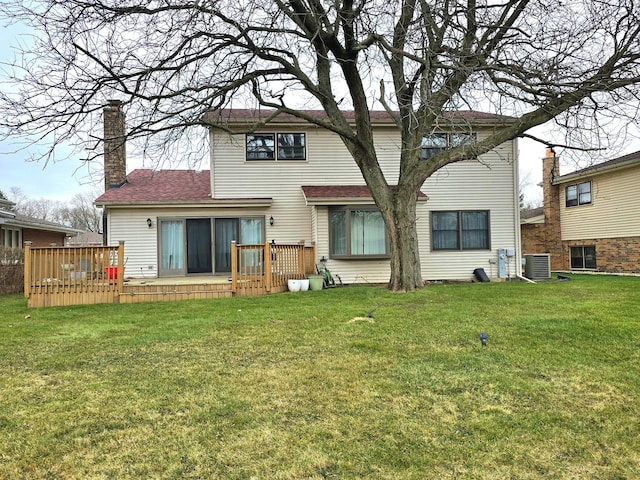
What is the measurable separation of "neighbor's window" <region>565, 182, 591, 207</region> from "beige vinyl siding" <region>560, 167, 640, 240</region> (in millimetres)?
175

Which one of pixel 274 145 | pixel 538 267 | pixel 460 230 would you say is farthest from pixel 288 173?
pixel 538 267

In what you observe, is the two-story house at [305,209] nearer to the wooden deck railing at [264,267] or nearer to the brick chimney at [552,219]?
the wooden deck railing at [264,267]

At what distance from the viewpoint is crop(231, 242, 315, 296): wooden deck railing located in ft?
33.0

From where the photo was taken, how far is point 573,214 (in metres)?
18.4

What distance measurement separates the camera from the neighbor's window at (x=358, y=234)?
39.7 ft

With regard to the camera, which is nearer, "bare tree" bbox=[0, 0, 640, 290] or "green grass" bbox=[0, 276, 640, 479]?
"green grass" bbox=[0, 276, 640, 479]

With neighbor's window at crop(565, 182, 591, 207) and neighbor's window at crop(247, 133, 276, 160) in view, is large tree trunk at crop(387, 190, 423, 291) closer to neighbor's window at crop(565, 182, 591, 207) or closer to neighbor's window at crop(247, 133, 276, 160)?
neighbor's window at crop(247, 133, 276, 160)

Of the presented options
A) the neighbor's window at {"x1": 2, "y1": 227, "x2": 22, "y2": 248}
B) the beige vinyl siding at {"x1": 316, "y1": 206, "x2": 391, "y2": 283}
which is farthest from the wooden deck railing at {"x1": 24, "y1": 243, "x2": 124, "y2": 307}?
the neighbor's window at {"x1": 2, "y1": 227, "x2": 22, "y2": 248}

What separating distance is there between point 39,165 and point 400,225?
762 cm

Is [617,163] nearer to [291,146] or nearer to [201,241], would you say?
[291,146]

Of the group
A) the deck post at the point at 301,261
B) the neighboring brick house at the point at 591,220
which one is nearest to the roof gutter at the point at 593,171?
the neighboring brick house at the point at 591,220

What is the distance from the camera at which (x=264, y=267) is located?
1030 cm

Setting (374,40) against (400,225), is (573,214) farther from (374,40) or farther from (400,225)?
(374,40)

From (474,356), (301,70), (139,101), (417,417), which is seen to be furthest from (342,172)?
(417,417)
